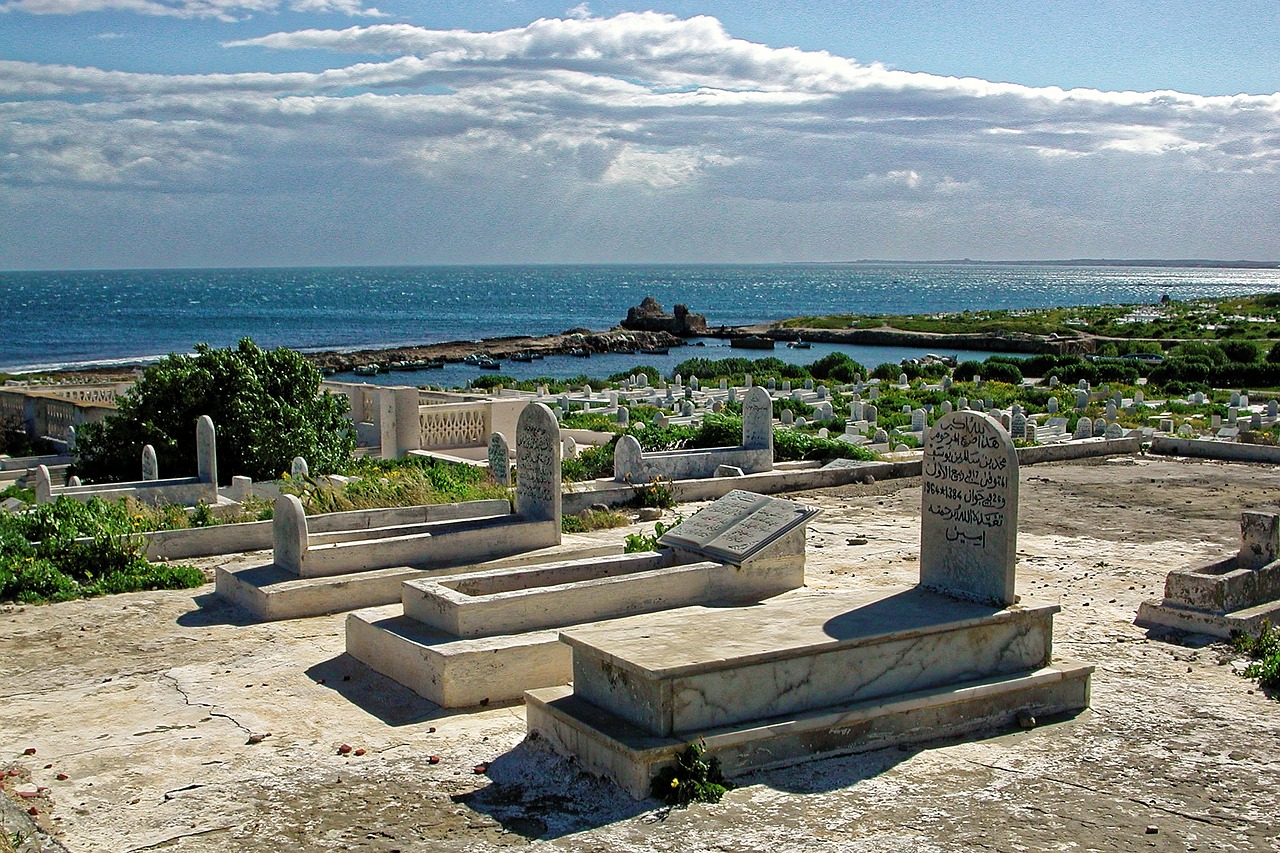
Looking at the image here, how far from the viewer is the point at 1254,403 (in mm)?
34969

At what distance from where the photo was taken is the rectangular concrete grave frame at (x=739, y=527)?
34.6ft

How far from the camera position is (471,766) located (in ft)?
23.5

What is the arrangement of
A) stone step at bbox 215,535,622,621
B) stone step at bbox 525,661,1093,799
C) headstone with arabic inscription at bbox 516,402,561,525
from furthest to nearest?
headstone with arabic inscription at bbox 516,402,561,525, stone step at bbox 215,535,622,621, stone step at bbox 525,661,1093,799

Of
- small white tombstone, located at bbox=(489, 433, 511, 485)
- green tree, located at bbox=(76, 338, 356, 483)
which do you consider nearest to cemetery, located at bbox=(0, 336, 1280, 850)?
small white tombstone, located at bbox=(489, 433, 511, 485)

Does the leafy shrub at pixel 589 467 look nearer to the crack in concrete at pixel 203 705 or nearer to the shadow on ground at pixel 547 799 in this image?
the crack in concrete at pixel 203 705

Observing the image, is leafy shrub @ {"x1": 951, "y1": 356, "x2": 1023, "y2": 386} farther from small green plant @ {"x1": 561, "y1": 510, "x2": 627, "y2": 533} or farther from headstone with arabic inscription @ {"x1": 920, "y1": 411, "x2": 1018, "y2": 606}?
headstone with arabic inscription @ {"x1": 920, "y1": 411, "x2": 1018, "y2": 606}

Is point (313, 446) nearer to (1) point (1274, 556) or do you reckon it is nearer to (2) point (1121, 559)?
(2) point (1121, 559)

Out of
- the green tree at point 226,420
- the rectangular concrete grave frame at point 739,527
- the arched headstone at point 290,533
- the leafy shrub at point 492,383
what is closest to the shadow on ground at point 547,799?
the rectangular concrete grave frame at point 739,527

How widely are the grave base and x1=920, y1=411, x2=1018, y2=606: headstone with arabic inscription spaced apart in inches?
96.6

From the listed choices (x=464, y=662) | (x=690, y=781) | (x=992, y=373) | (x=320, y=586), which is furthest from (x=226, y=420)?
(x=992, y=373)

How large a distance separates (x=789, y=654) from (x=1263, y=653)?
4.50m

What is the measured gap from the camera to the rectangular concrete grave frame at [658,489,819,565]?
10.5 metres

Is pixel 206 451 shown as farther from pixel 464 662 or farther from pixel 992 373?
pixel 992 373

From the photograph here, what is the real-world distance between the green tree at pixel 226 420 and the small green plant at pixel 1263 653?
13875mm
